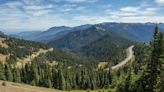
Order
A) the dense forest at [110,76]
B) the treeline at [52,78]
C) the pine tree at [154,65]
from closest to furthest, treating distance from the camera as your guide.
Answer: the pine tree at [154,65], the dense forest at [110,76], the treeline at [52,78]

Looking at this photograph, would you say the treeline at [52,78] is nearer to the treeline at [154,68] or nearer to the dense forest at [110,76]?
the dense forest at [110,76]

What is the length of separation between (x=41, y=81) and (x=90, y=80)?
→ 3005 cm

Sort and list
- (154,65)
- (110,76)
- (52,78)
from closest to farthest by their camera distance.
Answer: (154,65), (52,78), (110,76)

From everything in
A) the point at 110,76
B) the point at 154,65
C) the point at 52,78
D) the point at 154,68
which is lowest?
the point at 110,76

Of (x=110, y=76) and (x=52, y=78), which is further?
(x=110, y=76)

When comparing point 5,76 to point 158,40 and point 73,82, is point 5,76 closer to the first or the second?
point 73,82

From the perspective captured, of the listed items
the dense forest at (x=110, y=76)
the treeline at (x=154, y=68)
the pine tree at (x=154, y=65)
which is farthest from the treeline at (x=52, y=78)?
the pine tree at (x=154, y=65)

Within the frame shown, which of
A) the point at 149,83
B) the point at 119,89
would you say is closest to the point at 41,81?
the point at 119,89

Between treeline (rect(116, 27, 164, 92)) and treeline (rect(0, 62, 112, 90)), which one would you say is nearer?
treeline (rect(116, 27, 164, 92))

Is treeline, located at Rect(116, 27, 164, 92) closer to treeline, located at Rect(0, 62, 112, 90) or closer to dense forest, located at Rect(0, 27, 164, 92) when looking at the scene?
dense forest, located at Rect(0, 27, 164, 92)

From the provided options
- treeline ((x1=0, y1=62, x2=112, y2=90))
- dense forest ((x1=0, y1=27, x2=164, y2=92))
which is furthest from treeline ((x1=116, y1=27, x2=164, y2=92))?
treeline ((x1=0, y1=62, x2=112, y2=90))

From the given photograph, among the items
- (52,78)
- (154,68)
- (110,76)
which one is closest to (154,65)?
(154,68)

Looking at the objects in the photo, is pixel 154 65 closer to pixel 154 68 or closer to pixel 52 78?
pixel 154 68

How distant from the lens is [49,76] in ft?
468
